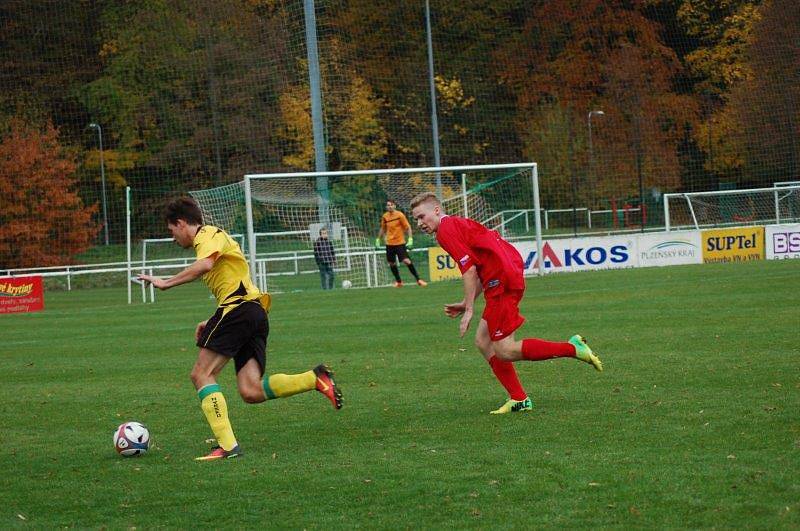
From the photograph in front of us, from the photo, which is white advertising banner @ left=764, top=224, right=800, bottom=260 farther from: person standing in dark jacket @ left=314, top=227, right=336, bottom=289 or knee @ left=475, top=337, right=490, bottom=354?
knee @ left=475, top=337, right=490, bottom=354

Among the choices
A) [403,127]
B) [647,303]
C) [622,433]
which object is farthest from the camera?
[403,127]

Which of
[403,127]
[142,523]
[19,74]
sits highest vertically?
[19,74]

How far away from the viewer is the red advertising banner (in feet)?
87.9

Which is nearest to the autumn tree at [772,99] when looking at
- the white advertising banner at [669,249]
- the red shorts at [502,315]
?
the white advertising banner at [669,249]

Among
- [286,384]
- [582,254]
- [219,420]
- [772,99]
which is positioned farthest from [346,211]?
[219,420]

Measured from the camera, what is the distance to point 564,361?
39.3ft

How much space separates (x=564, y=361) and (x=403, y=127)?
32613mm

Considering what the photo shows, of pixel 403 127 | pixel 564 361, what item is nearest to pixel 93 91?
pixel 403 127

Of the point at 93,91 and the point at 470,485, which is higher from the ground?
the point at 93,91

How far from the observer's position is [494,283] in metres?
8.79

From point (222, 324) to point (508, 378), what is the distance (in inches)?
93.6

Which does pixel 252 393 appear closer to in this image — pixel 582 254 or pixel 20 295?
pixel 20 295

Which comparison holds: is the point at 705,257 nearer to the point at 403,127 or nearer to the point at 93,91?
the point at 403,127

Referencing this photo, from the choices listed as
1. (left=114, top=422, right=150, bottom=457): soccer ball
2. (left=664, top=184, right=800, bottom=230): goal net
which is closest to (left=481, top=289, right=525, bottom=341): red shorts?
(left=114, top=422, right=150, bottom=457): soccer ball
